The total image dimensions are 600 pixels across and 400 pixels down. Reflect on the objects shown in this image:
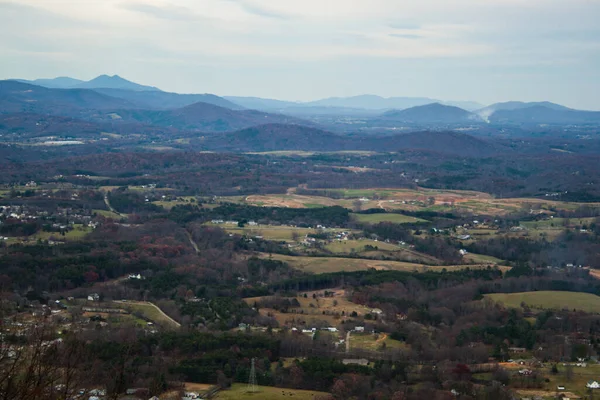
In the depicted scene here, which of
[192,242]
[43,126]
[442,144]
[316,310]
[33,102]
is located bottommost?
[316,310]

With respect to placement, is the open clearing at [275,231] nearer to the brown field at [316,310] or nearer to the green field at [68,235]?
the green field at [68,235]

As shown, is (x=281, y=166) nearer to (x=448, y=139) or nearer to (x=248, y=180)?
(x=248, y=180)

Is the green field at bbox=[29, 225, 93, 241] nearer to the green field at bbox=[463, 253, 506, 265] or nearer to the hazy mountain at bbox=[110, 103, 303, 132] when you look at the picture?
the green field at bbox=[463, 253, 506, 265]

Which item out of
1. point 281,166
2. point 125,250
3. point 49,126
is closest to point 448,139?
point 281,166

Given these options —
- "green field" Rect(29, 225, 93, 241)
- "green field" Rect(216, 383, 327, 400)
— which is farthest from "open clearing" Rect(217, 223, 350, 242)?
"green field" Rect(216, 383, 327, 400)

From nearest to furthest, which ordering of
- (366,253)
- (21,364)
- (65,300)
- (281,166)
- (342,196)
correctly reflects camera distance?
(21,364), (65,300), (366,253), (342,196), (281,166)

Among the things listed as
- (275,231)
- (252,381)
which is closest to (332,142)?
(275,231)

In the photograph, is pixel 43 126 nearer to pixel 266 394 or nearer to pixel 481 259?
pixel 481 259
